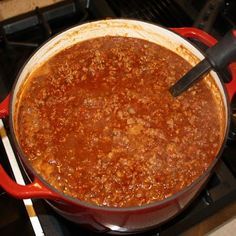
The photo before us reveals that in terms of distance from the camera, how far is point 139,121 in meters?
0.89

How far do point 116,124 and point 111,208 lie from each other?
224mm

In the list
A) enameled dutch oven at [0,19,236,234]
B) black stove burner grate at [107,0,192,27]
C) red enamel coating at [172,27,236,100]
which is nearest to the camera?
enameled dutch oven at [0,19,236,234]

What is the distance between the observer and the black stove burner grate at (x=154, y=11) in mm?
1234

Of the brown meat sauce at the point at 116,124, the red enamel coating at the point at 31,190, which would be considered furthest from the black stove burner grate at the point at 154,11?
the red enamel coating at the point at 31,190

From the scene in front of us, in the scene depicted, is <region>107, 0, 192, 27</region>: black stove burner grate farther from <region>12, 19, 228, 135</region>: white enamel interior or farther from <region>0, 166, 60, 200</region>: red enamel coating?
<region>0, 166, 60, 200</region>: red enamel coating

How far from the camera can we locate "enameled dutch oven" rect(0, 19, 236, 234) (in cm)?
73

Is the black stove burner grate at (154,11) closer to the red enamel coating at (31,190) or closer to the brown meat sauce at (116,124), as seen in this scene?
the brown meat sauce at (116,124)

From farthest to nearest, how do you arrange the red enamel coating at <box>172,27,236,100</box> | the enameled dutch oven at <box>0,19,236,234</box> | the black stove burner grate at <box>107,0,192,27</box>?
the black stove burner grate at <box>107,0,192,27</box>, the red enamel coating at <box>172,27,236,100</box>, the enameled dutch oven at <box>0,19,236,234</box>

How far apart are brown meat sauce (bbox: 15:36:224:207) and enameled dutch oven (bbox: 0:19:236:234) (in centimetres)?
3

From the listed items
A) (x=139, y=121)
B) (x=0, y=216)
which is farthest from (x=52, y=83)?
(x=0, y=216)

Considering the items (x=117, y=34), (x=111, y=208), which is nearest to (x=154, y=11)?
(x=117, y=34)

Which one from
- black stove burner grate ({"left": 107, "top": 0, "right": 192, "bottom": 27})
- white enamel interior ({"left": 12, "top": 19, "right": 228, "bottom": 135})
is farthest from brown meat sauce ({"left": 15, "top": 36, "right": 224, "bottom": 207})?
black stove burner grate ({"left": 107, "top": 0, "right": 192, "bottom": 27})

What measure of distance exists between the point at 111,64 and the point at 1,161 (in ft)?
1.19

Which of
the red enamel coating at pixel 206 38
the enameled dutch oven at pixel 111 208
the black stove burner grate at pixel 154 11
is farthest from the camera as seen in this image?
the black stove burner grate at pixel 154 11
